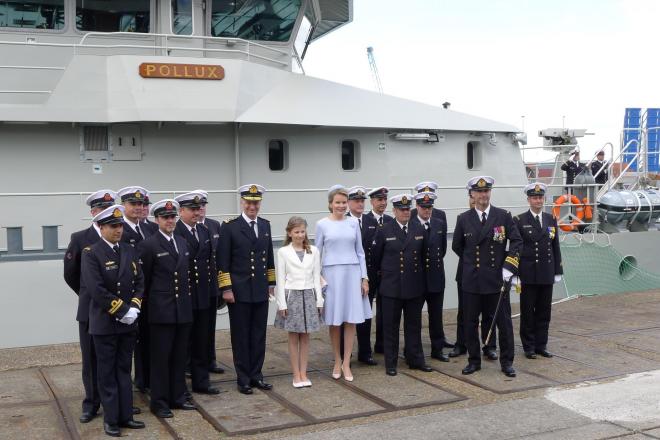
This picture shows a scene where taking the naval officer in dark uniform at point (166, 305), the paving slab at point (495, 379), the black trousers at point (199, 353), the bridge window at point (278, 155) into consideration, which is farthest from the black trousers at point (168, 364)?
the bridge window at point (278, 155)

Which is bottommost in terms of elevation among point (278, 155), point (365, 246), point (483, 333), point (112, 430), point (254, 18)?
point (112, 430)

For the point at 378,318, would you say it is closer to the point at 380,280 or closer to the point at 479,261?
the point at 380,280

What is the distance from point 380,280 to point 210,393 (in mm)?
2044

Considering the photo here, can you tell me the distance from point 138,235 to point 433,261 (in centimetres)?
290

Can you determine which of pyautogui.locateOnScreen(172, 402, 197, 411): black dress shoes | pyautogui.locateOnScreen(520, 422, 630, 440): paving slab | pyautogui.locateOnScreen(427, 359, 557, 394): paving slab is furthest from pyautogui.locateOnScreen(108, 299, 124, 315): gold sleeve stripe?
pyautogui.locateOnScreen(427, 359, 557, 394): paving slab

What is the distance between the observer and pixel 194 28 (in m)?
10.6

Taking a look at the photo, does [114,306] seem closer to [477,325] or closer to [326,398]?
[326,398]

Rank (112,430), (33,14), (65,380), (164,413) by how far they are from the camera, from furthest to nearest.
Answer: (33,14)
(65,380)
(164,413)
(112,430)

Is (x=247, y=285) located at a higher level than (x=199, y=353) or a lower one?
higher

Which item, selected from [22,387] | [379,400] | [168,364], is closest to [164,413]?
[168,364]

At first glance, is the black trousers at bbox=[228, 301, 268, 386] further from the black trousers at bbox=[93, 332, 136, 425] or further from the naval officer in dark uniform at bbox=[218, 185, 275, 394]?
the black trousers at bbox=[93, 332, 136, 425]

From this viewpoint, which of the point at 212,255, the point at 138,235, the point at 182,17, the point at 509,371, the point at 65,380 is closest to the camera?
the point at 138,235

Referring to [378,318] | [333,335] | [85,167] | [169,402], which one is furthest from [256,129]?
[169,402]

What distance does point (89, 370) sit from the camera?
5.59m
